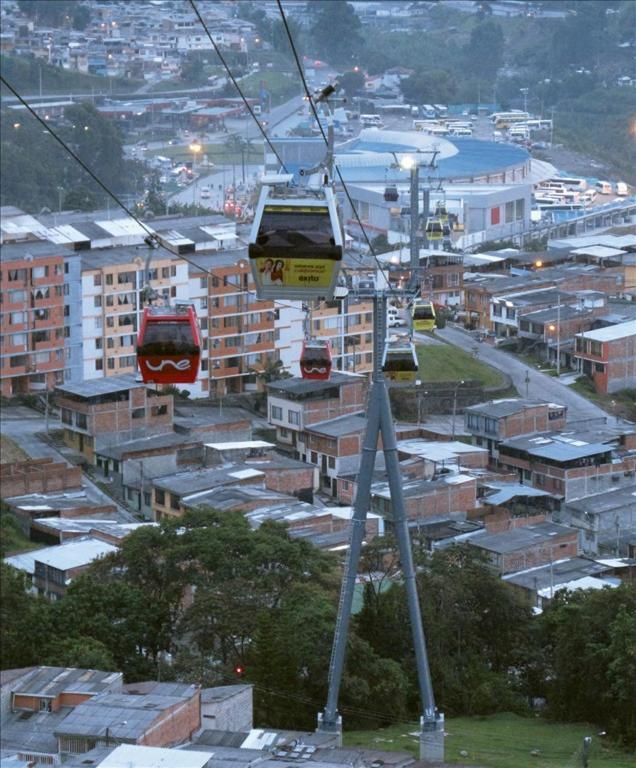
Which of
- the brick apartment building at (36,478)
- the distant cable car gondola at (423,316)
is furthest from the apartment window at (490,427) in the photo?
the distant cable car gondola at (423,316)

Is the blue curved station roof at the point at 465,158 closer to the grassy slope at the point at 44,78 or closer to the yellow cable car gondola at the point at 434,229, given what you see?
the yellow cable car gondola at the point at 434,229

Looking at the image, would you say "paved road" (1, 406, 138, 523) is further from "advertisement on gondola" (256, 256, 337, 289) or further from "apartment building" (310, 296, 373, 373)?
"advertisement on gondola" (256, 256, 337, 289)

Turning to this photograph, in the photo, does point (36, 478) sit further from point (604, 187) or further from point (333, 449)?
point (604, 187)

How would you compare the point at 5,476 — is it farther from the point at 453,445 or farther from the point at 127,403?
the point at 453,445

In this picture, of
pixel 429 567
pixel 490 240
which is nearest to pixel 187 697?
pixel 429 567

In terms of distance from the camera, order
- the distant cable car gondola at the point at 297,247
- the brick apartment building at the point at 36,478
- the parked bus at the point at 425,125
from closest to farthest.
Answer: the distant cable car gondola at the point at 297,247 → the brick apartment building at the point at 36,478 → the parked bus at the point at 425,125

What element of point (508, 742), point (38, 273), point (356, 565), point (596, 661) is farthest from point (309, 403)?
point (356, 565)

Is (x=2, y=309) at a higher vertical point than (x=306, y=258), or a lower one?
lower
